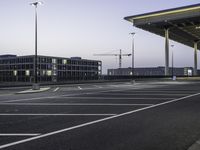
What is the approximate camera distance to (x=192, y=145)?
6961mm

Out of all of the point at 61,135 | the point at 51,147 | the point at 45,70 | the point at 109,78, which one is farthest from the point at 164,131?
the point at 45,70

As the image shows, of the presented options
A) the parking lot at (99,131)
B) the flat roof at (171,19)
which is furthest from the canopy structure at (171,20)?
the parking lot at (99,131)

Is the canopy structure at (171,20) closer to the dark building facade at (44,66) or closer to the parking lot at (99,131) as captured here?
the dark building facade at (44,66)

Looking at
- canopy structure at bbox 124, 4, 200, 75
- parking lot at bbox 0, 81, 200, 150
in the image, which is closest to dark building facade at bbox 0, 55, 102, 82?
canopy structure at bbox 124, 4, 200, 75

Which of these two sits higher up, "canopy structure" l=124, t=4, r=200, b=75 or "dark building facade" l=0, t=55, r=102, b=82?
"canopy structure" l=124, t=4, r=200, b=75

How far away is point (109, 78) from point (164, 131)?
193ft

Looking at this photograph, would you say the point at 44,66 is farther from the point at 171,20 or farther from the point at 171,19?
the point at 171,19

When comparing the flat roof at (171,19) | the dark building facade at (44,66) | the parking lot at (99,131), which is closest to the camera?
the parking lot at (99,131)

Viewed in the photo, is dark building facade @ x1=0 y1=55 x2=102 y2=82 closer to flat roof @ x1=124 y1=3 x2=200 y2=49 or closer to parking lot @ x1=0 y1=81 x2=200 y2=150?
flat roof @ x1=124 y1=3 x2=200 y2=49

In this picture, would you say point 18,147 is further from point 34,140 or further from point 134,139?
point 134,139

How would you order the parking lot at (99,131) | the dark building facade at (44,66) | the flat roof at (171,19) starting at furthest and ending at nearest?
the dark building facade at (44,66) < the flat roof at (171,19) < the parking lot at (99,131)

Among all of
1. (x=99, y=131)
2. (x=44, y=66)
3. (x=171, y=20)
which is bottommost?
(x=99, y=131)

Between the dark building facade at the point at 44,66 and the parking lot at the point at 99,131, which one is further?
the dark building facade at the point at 44,66

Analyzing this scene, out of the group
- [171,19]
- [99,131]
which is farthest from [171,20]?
[99,131]
